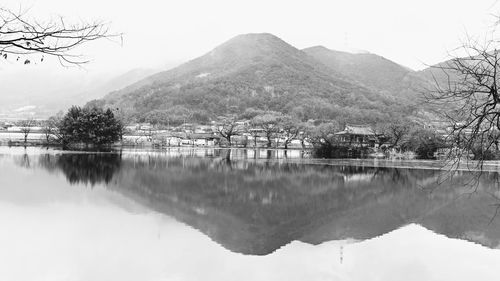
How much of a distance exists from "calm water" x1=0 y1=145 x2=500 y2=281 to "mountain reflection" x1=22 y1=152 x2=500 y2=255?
0.19 feet

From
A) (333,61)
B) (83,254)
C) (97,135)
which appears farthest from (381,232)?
(333,61)

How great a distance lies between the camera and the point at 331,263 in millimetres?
9250

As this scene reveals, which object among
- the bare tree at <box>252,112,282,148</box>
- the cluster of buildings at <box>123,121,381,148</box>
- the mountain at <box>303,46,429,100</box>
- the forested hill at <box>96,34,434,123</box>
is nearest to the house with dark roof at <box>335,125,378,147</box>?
the cluster of buildings at <box>123,121,381,148</box>

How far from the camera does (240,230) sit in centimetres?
1188

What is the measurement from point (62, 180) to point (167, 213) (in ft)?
29.8

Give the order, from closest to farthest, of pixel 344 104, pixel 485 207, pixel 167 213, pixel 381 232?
pixel 381 232
pixel 167 213
pixel 485 207
pixel 344 104

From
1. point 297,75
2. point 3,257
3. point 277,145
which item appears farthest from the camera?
point 297,75

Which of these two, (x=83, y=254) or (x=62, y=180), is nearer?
(x=83, y=254)

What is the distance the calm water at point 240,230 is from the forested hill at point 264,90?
6915 cm

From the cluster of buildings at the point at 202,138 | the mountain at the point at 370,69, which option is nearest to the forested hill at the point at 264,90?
the mountain at the point at 370,69

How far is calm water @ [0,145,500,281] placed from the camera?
8.71 m

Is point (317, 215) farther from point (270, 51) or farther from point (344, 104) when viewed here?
point (270, 51)

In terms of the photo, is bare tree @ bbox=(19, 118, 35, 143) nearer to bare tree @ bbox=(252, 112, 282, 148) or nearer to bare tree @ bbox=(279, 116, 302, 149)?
bare tree @ bbox=(252, 112, 282, 148)

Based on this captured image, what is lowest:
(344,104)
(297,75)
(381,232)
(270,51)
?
(381,232)
